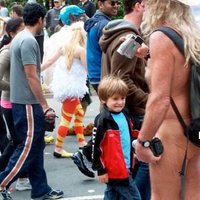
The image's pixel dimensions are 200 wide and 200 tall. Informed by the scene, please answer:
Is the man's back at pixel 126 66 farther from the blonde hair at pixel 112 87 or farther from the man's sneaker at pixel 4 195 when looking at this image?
the man's sneaker at pixel 4 195

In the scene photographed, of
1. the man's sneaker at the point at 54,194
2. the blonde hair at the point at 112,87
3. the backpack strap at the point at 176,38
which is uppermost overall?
the backpack strap at the point at 176,38

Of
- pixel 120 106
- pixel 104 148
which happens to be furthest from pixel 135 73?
pixel 104 148

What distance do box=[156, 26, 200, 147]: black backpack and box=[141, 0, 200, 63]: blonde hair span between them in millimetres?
39

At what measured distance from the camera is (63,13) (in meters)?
7.88

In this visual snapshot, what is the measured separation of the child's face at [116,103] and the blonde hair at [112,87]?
28mm

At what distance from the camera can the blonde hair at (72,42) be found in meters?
7.30

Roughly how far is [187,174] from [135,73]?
132 centimetres

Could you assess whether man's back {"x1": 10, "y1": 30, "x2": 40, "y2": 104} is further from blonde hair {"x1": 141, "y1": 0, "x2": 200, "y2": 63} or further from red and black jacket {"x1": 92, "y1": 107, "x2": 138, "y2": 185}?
blonde hair {"x1": 141, "y1": 0, "x2": 200, "y2": 63}

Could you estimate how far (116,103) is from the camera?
4.55m

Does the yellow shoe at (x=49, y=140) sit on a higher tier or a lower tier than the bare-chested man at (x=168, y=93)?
lower

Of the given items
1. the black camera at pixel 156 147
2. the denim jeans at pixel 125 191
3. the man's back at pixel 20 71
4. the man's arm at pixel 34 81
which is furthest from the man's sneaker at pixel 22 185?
the black camera at pixel 156 147

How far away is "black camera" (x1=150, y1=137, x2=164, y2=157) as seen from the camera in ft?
11.3

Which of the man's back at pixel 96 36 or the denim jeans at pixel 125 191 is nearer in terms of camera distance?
the denim jeans at pixel 125 191

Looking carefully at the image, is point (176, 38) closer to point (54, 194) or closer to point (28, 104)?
point (28, 104)
